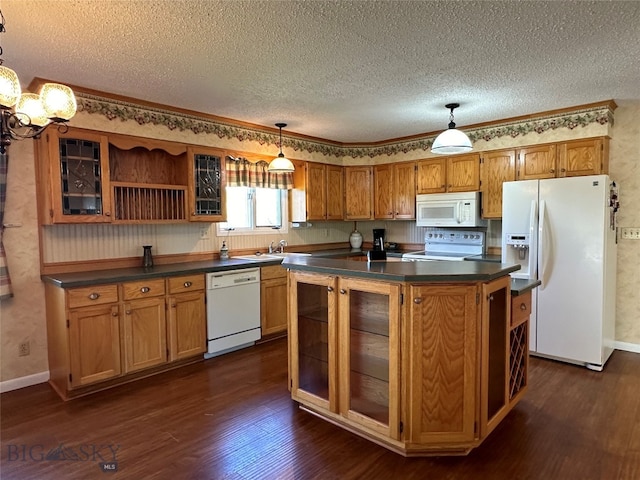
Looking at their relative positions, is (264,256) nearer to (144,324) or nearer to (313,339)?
(144,324)

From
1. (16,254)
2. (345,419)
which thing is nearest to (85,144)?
(16,254)

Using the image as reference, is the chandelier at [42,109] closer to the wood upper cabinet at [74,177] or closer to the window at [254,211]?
the wood upper cabinet at [74,177]

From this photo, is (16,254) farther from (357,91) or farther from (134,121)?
(357,91)

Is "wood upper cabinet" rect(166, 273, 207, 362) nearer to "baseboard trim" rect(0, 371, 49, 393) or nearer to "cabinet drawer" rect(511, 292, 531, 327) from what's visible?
"baseboard trim" rect(0, 371, 49, 393)

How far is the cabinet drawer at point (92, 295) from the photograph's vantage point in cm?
301

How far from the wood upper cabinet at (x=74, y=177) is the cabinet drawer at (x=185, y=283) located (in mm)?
782

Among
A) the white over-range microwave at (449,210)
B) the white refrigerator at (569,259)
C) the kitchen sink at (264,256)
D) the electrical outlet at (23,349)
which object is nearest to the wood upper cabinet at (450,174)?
the white over-range microwave at (449,210)

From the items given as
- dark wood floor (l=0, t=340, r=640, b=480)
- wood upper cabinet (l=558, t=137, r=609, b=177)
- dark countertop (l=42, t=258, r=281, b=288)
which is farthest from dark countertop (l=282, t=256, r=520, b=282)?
wood upper cabinet (l=558, t=137, r=609, b=177)

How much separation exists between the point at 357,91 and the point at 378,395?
8.08ft

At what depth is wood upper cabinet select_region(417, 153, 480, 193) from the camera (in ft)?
15.5

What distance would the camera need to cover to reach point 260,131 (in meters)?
4.81

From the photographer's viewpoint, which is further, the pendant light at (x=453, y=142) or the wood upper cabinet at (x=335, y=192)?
the wood upper cabinet at (x=335, y=192)

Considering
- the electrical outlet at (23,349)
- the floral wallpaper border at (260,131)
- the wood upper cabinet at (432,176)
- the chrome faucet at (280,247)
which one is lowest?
the electrical outlet at (23,349)

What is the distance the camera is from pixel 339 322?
2.50m
